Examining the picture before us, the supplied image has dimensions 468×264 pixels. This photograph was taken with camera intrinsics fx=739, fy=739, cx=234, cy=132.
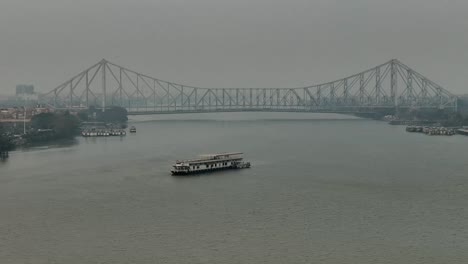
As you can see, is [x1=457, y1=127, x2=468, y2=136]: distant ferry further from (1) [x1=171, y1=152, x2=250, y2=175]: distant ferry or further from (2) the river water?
(1) [x1=171, y1=152, x2=250, y2=175]: distant ferry

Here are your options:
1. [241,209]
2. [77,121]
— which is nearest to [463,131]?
[77,121]

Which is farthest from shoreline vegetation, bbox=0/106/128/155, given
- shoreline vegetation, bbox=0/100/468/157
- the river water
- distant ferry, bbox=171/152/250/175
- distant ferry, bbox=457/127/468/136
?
distant ferry, bbox=457/127/468/136

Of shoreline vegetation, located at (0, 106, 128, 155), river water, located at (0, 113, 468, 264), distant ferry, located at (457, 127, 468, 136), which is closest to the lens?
river water, located at (0, 113, 468, 264)

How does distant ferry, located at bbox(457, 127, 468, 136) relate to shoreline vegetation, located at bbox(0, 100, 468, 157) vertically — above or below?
below

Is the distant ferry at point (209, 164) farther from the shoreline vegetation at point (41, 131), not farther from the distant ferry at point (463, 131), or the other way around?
the distant ferry at point (463, 131)

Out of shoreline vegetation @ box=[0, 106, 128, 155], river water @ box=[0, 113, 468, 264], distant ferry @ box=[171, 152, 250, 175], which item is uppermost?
shoreline vegetation @ box=[0, 106, 128, 155]

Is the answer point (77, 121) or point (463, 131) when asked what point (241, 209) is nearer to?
point (77, 121)
